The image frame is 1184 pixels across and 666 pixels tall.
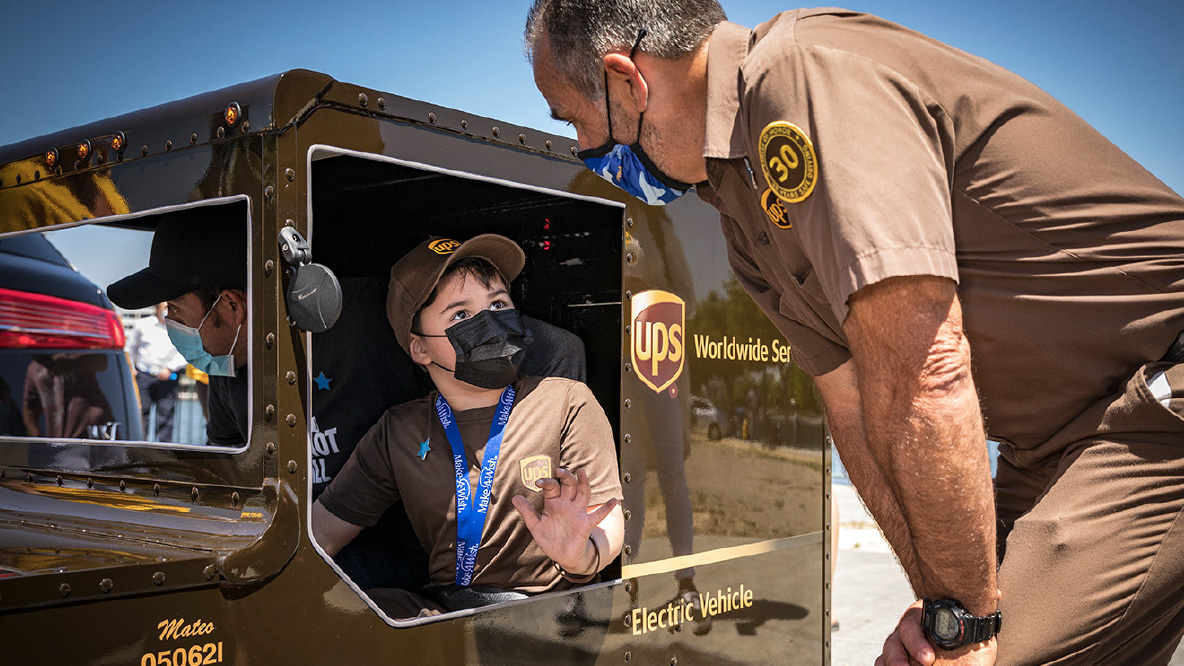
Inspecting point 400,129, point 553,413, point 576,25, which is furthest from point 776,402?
point 576,25

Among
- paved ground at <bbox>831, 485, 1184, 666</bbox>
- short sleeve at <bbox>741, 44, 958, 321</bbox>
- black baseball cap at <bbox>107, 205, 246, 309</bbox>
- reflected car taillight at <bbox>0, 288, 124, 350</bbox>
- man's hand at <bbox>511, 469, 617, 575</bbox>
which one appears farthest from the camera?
paved ground at <bbox>831, 485, 1184, 666</bbox>

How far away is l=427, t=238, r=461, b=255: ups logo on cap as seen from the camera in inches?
113

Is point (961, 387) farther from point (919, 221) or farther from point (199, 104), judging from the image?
point (199, 104)

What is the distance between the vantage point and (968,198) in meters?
1.41

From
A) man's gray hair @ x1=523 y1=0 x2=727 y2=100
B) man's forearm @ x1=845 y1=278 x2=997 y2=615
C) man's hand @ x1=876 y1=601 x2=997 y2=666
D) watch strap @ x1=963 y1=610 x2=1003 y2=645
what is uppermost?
man's gray hair @ x1=523 y1=0 x2=727 y2=100

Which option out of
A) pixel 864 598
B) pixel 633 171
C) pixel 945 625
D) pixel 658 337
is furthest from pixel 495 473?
pixel 864 598

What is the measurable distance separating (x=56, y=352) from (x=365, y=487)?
113cm

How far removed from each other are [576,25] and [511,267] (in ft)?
4.45

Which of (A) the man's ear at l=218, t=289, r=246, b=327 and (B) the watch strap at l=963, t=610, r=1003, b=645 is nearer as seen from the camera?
(B) the watch strap at l=963, t=610, r=1003, b=645

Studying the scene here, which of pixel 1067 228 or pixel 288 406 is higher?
pixel 1067 228

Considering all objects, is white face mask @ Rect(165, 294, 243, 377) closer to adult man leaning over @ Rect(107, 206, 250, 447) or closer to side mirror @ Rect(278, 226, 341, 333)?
adult man leaning over @ Rect(107, 206, 250, 447)

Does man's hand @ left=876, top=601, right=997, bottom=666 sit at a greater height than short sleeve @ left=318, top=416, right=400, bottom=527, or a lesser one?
lesser

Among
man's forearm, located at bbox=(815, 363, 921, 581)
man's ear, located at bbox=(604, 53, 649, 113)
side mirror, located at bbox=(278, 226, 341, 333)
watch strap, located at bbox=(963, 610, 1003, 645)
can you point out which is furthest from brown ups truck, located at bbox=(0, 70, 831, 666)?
watch strap, located at bbox=(963, 610, 1003, 645)

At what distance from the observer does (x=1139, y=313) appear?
1.43 metres
